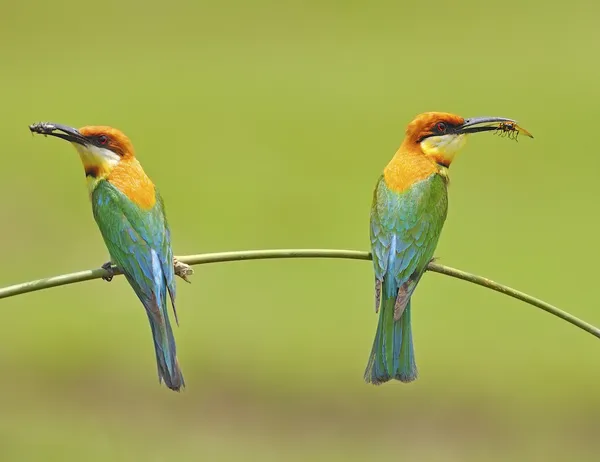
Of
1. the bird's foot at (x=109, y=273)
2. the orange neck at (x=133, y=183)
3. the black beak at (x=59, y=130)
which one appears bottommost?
the bird's foot at (x=109, y=273)

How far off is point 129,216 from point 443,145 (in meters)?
0.66

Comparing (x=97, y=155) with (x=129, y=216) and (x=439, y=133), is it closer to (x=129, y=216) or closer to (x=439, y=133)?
(x=129, y=216)

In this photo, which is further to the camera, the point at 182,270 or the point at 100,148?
the point at 100,148

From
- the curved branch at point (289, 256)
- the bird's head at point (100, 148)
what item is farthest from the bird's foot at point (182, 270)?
the bird's head at point (100, 148)

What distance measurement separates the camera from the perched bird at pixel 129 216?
2580mm

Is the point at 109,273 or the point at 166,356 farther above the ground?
the point at 109,273

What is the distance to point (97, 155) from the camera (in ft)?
9.09

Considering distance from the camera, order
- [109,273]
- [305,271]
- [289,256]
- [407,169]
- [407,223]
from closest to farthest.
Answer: [289,256] < [109,273] < [407,223] < [407,169] < [305,271]

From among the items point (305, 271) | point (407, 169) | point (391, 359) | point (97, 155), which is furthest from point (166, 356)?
point (305, 271)

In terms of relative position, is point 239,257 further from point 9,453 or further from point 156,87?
point 156,87

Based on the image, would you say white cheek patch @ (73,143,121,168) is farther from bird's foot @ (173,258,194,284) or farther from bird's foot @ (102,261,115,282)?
bird's foot @ (173,258,194,284)

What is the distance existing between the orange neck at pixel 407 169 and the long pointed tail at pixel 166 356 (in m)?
0.56

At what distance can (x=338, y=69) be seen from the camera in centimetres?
1288

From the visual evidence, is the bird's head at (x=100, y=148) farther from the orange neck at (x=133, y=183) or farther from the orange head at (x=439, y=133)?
the orange head at (x=439, y=133)
